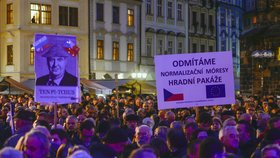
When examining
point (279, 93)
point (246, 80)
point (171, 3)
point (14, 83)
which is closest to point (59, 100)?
point (14, 83)

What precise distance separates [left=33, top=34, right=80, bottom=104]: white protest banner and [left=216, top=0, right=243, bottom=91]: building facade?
1789 inches

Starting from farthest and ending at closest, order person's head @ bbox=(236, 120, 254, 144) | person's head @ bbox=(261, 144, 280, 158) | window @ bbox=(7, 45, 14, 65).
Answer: window @ bbox=(7, 45, 14, 65), person's head @ bbox=(236, 120, 254, 144), person's head @ bbox=(261, 144, 280, 158)

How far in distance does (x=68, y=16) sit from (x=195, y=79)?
29.1m

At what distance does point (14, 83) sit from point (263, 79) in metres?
15.1

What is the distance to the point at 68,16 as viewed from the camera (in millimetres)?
39875

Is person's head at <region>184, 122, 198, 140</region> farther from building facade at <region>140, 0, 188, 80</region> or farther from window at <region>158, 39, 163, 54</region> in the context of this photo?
window at <region>158, 39, 163, 54</region>

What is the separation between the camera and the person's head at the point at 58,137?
27.6ft

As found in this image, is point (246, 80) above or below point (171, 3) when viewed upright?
below

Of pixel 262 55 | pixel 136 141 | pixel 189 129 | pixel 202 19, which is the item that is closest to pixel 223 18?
pixel 202 19

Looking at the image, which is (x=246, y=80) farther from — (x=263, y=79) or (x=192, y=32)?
(x=192, y=32)

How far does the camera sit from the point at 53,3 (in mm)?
38656

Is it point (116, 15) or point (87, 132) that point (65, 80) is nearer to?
point (87, 132)

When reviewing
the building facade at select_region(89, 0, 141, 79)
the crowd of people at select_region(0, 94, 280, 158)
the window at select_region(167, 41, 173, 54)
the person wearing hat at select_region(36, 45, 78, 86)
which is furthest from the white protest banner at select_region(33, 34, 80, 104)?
the window at select_region(167, 41, 173, 54)

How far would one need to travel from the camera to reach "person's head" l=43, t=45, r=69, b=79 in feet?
34.7
